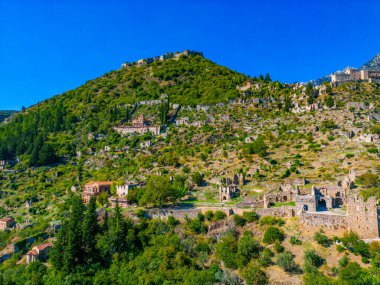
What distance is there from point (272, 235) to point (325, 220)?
5354 millimetres

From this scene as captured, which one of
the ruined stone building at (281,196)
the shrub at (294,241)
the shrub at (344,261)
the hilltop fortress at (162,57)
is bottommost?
the shrub at (344,261)

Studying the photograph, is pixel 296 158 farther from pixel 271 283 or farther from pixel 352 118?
pixel 271 283

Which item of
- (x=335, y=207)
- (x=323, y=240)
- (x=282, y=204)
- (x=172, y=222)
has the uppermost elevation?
(x=282, y=204)

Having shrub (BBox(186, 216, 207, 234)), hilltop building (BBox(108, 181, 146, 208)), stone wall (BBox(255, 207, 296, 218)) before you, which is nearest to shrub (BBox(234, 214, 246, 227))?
stone wall (BBox(255, 207, 296, 218))

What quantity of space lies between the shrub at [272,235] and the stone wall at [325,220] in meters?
2.71

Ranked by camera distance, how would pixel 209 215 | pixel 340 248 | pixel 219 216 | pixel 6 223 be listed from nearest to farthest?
pixel 340 248 → pixel 219 216 → pixel 209 215 → pixel 6 223

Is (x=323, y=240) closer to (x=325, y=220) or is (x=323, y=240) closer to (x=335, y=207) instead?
(x=325, y=220)

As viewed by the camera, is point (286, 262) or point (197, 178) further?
point (197, 178)

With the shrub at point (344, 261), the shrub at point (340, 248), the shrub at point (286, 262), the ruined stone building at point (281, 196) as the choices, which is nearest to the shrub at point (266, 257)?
the shrub at point (286, 262)

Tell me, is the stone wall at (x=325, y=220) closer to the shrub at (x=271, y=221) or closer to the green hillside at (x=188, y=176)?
the green hillside at (x=188, y=176)

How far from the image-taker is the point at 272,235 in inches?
1304

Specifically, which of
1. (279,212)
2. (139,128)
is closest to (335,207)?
(279,212)

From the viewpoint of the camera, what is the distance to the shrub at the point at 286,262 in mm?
30188

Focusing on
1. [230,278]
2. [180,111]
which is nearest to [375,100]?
[180,111]
